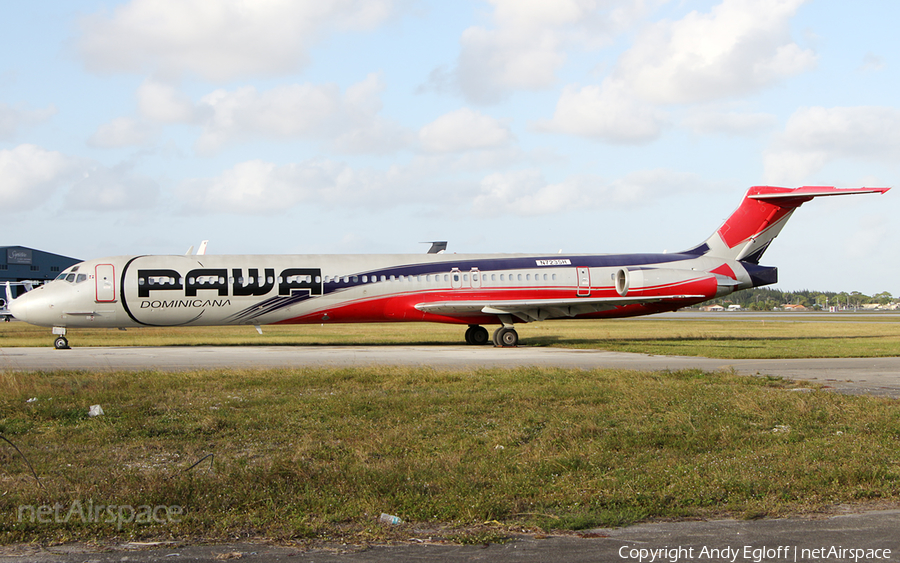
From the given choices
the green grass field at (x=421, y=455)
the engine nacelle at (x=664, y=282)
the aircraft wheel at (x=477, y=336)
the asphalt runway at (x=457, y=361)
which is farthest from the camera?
the aircraft wheel at (x=477, y=336)

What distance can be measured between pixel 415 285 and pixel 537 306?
4982mm

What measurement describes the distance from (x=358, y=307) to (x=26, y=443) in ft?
66.2

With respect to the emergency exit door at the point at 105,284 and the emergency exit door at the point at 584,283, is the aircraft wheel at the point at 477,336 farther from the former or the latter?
the emergency exit door at the point at 105,284

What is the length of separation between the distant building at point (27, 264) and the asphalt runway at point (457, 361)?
8885 centimetres

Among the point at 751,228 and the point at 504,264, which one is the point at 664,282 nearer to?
the point at 751,228

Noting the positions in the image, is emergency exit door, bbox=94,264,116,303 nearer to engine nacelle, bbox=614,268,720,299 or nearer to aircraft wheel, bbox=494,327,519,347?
aircraft wheel, bbox=494,327,519,347

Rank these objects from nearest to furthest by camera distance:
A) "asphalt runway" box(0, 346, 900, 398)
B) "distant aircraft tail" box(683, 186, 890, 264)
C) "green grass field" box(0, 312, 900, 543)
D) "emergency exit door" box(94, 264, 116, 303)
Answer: "green grass field" box(0, 312, 900, 543), "asphalt runway" box(0, 346, 900, 398), "emergency exit door" box(94, 264, 116, 303), "distant aircraft tail" box(683, 186, 890, 264)

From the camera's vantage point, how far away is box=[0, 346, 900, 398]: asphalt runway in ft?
55.9

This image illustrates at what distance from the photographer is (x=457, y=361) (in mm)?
20562

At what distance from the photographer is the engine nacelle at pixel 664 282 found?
30266 mm

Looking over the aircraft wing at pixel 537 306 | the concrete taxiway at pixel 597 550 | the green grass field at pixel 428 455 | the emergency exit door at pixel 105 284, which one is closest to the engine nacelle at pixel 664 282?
the aircraft wing at pixel 537 306

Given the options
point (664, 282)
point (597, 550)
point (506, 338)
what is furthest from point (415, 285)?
point (597, 550)

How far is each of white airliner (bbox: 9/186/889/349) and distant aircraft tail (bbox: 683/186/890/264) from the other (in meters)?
0.04

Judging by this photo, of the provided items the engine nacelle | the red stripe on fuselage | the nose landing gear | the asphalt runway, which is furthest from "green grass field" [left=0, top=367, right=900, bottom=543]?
the engine nacelle
